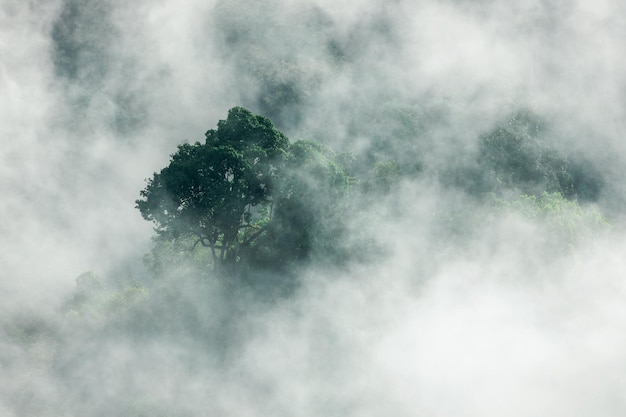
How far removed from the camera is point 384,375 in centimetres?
2234

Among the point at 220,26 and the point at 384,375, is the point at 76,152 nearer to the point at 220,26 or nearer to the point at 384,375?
the point at 220,26

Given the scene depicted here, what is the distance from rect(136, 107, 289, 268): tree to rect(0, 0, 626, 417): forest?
0.23 ft

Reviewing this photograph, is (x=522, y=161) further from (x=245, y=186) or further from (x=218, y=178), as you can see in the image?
(x=218, y=178)

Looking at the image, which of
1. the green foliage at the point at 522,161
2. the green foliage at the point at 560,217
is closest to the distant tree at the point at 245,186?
the green foliage at the point at 560,217

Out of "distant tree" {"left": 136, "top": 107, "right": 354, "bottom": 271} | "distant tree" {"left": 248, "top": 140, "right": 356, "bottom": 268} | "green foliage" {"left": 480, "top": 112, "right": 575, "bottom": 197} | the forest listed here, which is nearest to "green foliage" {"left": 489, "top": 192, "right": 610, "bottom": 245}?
the forest

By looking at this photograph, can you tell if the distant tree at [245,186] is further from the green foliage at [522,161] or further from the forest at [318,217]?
the green foliage at [522,161]

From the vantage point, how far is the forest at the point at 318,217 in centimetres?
2252

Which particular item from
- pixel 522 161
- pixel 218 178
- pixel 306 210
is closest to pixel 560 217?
pixel 522 161

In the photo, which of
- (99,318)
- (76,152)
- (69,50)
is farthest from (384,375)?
(69,50)

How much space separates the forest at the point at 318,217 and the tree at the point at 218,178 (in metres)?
0.07

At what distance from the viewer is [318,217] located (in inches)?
976

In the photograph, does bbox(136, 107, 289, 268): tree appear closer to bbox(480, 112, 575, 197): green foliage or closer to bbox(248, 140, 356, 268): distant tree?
bbox(248, 140, 356, 268): distant tree

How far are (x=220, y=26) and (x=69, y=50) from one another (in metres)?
8.96

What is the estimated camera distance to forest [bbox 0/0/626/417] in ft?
73.9
